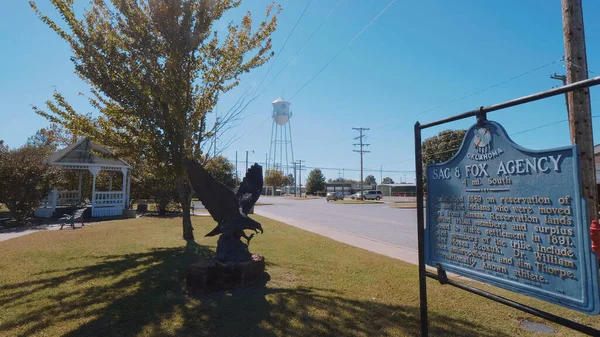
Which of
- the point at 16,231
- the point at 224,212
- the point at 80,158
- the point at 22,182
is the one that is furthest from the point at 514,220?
the point at 80,158

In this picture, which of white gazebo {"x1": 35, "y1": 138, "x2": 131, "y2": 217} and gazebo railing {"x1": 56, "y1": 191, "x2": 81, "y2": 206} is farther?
gazebo railing {"x1": 56, "y1": 191, "x2": 81, "y2": 206}

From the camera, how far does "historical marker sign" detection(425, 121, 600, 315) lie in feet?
6.74

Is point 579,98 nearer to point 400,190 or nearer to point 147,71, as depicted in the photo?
point 147,71

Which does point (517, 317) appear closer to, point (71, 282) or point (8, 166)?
point (71, 282)

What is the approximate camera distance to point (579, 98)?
453 cm

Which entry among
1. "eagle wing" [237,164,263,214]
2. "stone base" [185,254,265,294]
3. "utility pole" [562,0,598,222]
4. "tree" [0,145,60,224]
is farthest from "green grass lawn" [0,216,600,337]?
"tree" [0,145,60,224]

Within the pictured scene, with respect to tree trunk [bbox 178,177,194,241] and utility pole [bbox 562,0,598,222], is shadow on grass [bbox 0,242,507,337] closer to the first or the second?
utility pole [bbox 562,0,598,222]

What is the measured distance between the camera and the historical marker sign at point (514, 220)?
205 cm

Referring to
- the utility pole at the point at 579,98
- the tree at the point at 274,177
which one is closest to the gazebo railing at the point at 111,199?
the utility pole at the point at 579,98

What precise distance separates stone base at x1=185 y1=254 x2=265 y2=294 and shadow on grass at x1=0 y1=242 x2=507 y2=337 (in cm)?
17

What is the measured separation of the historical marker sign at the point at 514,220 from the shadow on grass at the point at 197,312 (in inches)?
54.4

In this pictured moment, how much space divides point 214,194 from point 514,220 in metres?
4.62

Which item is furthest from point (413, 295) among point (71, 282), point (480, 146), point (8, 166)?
point (8, 166)

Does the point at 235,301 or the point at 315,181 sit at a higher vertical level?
the point at 315,181
